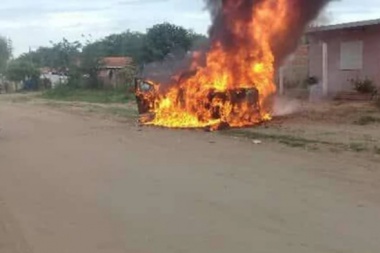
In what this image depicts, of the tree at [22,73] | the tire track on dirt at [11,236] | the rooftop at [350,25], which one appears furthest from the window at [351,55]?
the tree at [22,73]

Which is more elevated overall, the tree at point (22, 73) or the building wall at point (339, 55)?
the building wall at point (339, 55)

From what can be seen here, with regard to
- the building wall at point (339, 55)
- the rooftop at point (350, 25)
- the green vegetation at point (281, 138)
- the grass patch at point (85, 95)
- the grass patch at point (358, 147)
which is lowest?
the grass patch at point (85, 95)

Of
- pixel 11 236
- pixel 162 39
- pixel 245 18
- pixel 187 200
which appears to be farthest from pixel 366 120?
pixel 162 39

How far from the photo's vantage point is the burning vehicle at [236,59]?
66.4ft

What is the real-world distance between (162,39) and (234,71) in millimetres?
27211

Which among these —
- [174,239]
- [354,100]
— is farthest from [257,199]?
[354,100]

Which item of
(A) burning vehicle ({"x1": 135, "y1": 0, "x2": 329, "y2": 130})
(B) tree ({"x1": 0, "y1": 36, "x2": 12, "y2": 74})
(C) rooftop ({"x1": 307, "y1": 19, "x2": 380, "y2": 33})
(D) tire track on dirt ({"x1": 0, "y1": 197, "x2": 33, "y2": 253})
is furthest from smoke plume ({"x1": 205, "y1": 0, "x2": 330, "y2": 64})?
(B) tree ({"x1": 0, "y1": 36, "x2": 12, "y2": 74})

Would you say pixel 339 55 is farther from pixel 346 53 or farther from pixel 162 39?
pixel 162 39

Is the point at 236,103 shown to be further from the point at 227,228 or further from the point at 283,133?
the point at 227,228

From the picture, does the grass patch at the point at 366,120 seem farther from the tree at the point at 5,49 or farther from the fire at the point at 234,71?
the tree at the point at 5,49

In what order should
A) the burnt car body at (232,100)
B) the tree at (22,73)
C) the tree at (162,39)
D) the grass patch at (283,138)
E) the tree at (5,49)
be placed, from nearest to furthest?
the grass patch at (283,138) < the burnt car body at (232,100) < the tree at (162,39) < the tree at (22,73) < the tree at (5,49)

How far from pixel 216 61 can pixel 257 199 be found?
12.7 m

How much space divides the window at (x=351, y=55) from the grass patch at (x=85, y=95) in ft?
42.7

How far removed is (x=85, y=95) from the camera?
147ft
